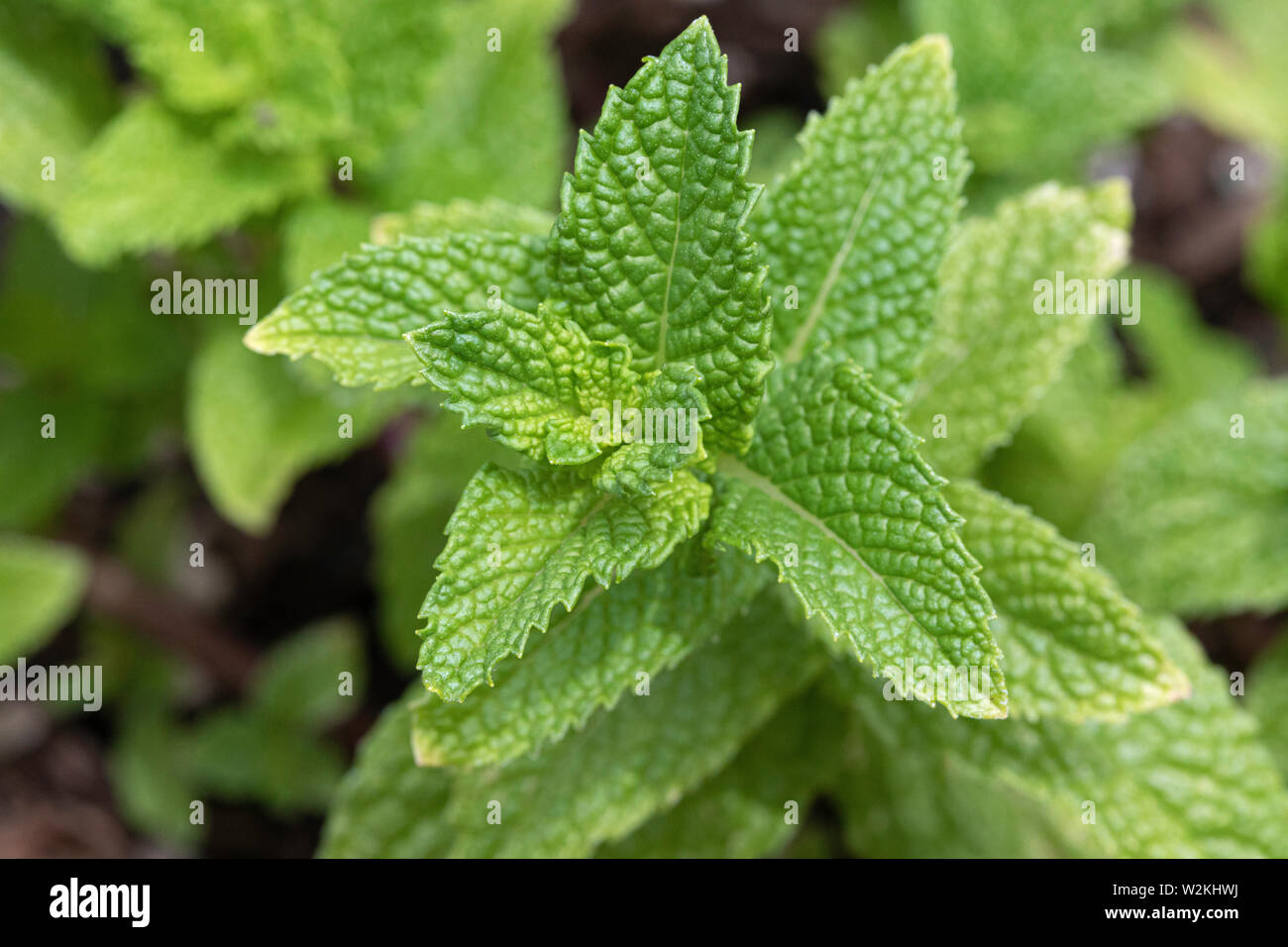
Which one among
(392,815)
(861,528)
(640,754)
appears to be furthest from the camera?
(392,815)

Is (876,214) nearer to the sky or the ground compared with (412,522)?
nearer to the sky

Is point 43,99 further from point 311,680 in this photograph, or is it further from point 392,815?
point 392,815

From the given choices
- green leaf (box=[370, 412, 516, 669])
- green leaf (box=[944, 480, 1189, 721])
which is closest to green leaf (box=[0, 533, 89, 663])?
green leaf (box=[370, 412, 516, 669])

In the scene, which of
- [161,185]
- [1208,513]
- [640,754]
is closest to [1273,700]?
[1208,513]

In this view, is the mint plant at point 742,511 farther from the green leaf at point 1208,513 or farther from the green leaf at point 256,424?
the green leaf at point 256,424

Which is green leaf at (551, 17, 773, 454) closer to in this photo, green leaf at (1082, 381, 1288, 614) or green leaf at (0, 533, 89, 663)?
green leaf at (1082, 381, 1288, 614)
